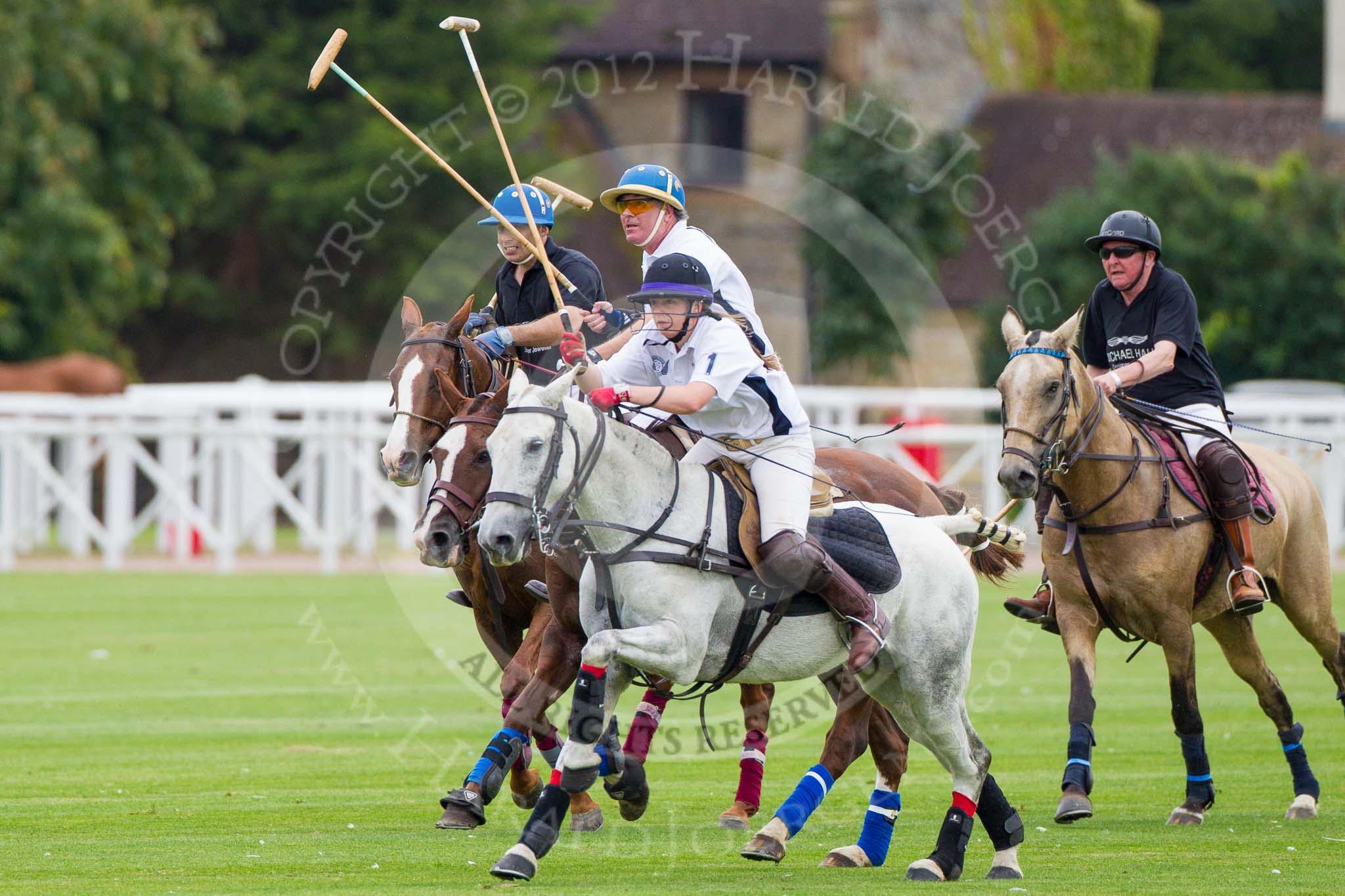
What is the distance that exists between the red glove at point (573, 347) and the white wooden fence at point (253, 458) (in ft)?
48.0

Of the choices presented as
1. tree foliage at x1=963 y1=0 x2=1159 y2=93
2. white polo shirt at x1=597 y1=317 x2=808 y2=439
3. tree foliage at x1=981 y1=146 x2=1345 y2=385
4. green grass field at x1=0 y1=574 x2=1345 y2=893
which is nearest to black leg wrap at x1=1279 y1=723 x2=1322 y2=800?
green grass field at x1=0 y1=574 x2=1345 y2=893

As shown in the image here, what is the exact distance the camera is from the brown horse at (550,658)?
7.57 metres

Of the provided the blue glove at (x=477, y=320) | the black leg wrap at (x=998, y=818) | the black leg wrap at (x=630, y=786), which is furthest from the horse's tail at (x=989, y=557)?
the blue glove at (x=477, y=320)

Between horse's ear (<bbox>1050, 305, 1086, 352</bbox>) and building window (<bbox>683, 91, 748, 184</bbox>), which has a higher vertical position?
building window (<bbox>683, 91, 748, 184</bbox>)

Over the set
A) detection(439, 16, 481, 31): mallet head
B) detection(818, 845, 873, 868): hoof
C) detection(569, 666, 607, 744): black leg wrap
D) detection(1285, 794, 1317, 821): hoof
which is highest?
detection(439, 16, 481, 31): mallet head

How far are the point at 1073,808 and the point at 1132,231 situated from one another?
116 inches

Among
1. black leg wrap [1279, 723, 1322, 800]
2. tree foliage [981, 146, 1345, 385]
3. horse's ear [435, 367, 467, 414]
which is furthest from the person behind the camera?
tree foliage [981, 146, 1345, 385]

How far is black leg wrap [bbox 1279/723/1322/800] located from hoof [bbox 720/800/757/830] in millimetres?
2654

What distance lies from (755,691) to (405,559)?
14.5 meters

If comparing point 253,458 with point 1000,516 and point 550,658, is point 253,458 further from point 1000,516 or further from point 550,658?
point 1000,516

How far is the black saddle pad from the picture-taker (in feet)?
23.0

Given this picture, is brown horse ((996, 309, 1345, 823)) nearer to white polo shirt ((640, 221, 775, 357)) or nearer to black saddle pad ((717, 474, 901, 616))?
black saddle pad ((717, 474, 901, 616))

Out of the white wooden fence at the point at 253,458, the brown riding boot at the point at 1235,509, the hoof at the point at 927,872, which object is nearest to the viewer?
the hoof at the point at 927,872

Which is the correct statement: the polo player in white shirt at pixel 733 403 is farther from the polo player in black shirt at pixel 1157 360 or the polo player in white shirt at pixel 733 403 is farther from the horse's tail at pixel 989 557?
the polo player in black shirt at pixel 1157 360
